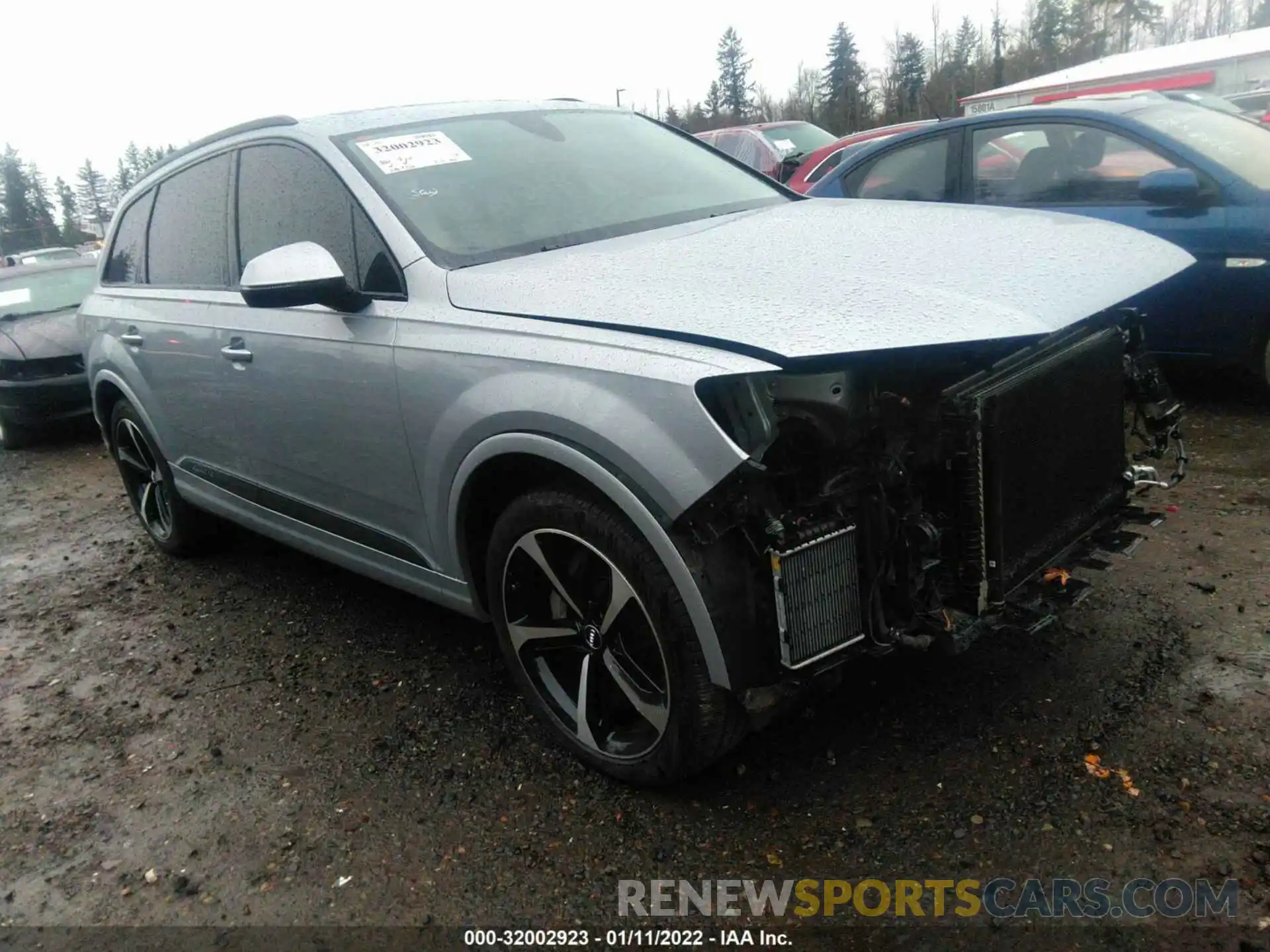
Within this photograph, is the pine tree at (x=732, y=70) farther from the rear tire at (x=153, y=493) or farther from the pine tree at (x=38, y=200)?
the rear tire at (x=153, y=493)

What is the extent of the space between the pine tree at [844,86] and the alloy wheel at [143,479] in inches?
1800

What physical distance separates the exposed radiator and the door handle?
2.20 m

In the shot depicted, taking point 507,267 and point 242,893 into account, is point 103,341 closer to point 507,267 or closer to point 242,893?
point 507,267

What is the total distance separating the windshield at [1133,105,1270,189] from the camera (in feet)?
16.3

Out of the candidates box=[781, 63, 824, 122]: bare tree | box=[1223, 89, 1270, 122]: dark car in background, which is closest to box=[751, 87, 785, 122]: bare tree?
box=[781, 63, 824, 122]: bare tree

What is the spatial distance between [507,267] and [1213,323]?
383 cm

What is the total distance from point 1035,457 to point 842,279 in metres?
0.62

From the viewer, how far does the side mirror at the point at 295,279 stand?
9.32ft

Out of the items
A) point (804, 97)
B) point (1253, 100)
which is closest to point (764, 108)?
point (804, 97)

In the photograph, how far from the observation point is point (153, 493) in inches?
198

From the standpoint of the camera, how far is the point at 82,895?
8.49 feet

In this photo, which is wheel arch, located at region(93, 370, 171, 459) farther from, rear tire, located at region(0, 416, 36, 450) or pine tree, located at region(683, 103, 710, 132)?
pine tree, located at region(683, 103, 710, 132)

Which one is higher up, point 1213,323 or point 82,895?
point 1213,323

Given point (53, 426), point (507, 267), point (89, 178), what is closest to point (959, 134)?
point (507, 267)
